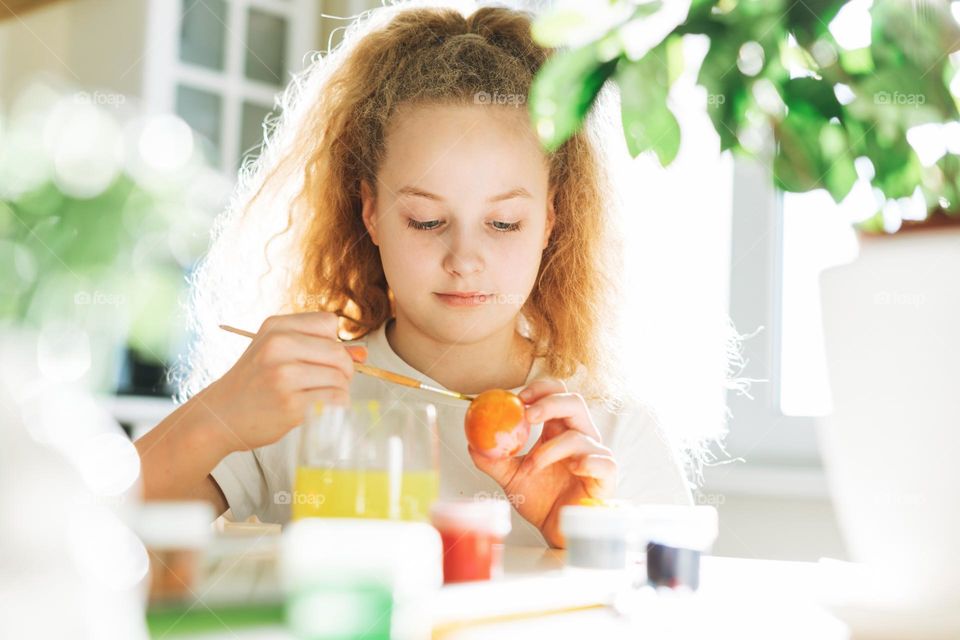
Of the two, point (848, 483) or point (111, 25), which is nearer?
point (848, 483)

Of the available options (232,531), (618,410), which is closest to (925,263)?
(232,531)

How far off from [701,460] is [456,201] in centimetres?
97

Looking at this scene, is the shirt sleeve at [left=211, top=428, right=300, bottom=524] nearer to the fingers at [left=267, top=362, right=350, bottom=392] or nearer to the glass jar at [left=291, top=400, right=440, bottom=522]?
the fingers at [left=267, top=362, right=350, bottom=392]

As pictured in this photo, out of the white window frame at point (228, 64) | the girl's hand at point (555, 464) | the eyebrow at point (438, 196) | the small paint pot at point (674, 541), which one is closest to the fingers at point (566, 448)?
the girl's hand at point (555, 464)

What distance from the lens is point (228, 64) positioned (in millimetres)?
3232

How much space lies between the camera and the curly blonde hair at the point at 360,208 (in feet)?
5.12

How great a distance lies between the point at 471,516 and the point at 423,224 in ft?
2.20

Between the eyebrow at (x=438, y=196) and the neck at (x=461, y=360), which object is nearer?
the eyebrow at (x=438, y=196)

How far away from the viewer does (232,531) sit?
974 mm

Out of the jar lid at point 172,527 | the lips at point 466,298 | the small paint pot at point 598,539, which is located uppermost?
the lips at point 466,298

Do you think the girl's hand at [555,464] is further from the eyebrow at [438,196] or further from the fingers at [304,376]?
the eyebrow at [438,196]

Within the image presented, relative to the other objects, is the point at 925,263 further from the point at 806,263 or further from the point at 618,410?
the point at 806,263

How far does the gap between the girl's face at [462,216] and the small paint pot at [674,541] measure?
1.73ft

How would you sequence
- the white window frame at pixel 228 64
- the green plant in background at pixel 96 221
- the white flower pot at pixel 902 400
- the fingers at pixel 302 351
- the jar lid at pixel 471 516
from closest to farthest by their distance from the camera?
the white flower pot at pixel 902 400 → the jar lid at pixel 471 516 → the fingers at pixel 302 351 → the green plant in background at pixel 96 221 → the white window frame at pixel 228 64
